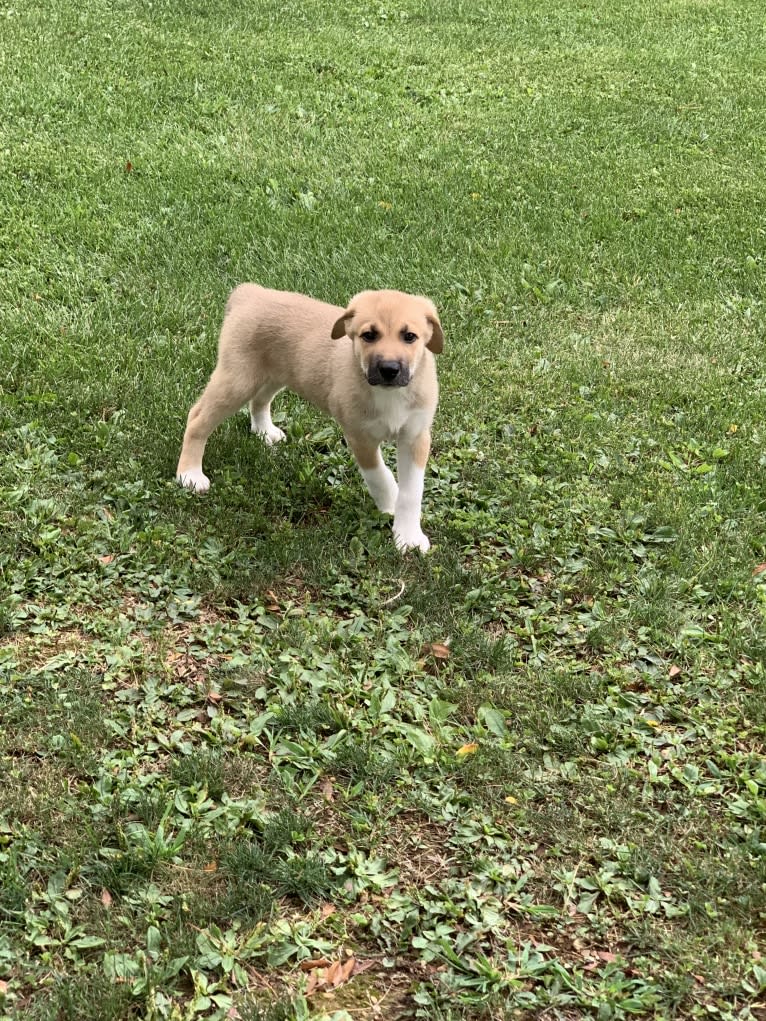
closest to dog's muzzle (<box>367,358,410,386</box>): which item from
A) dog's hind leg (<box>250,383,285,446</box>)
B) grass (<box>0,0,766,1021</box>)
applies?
grass (<box>0,0,766,1021</box>)

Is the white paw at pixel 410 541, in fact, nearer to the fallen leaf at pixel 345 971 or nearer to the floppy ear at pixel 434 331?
the floppy ear at pixel 434 331

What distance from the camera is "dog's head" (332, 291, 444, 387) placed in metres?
4.36

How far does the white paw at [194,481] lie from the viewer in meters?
5.27

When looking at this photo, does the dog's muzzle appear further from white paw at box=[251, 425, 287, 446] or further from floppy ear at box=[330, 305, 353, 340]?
white paw at box=[251, 425, 287, 446]

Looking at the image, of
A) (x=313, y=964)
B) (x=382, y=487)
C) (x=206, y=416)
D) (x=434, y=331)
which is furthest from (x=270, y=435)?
(x=313, y=964)

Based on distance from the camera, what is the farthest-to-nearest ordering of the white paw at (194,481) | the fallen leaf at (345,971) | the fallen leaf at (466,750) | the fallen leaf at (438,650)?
1. the white paw at (194,481)
2. the fallen leaf at (438,650)
3. the fallen leaf at (466,750)
4. the fallen leaf at (345,971)

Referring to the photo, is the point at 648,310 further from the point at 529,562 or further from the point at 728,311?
the point at 529,562

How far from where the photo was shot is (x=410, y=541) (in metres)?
4.89

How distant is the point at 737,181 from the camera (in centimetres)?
945

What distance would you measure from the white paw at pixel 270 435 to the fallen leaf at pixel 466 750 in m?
2.58

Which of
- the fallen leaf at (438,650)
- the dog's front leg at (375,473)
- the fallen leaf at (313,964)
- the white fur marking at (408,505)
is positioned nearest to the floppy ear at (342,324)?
the dog's front leg at (375,473)

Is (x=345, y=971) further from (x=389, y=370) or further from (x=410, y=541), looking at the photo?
(x=389, y=370)

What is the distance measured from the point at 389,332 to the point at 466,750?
6.33ft

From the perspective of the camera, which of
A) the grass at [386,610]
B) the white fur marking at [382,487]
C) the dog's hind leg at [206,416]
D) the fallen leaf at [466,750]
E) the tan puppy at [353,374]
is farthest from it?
the dog's hind leg at [206,416]
